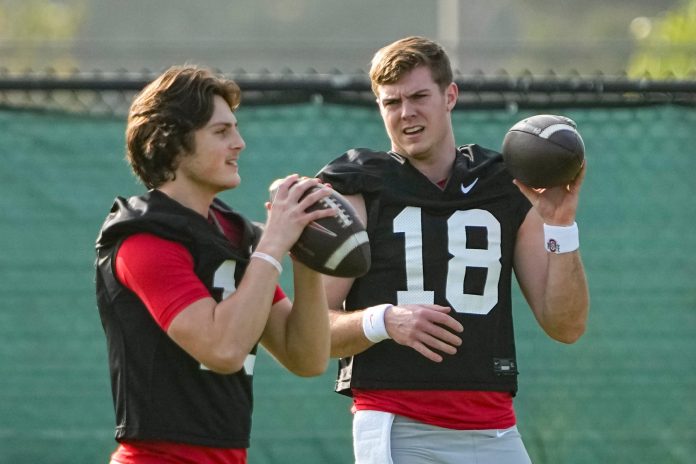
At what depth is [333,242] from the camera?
3.91 metres

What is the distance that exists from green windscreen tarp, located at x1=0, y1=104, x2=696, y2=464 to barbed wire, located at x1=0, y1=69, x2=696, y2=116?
0.17 ft

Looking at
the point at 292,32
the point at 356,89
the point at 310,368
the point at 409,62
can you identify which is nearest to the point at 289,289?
the point at 356,89

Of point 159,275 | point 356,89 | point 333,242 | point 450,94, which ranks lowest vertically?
point 159,275

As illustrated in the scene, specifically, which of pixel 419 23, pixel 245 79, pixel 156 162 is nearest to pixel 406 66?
pixel 156 162

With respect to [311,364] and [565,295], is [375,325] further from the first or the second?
[565,295]

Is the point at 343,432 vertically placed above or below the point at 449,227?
below

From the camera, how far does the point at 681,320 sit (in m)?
6.61

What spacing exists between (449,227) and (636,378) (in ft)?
6.98

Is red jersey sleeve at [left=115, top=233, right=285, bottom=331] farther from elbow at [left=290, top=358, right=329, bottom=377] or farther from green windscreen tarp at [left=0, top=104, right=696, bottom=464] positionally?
green windscreen tarp at [left=0, top=104, right=696, bottom=464]

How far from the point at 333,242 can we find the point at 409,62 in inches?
47.4

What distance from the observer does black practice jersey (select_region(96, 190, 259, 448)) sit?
382 centimetres

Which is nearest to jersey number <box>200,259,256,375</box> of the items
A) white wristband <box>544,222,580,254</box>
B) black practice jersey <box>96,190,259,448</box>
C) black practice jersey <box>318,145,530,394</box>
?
black practice jersey <box>96,190,259,448</box>

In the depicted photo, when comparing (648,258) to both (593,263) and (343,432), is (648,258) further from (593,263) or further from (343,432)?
(343,432)

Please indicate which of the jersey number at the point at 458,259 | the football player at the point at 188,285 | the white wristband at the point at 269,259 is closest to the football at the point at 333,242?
the football player at the point at 188,285
